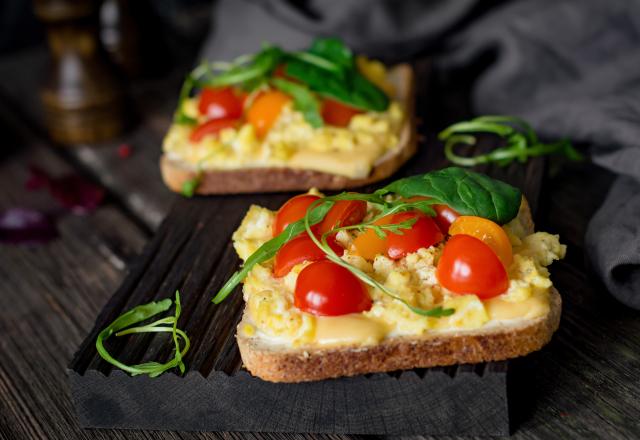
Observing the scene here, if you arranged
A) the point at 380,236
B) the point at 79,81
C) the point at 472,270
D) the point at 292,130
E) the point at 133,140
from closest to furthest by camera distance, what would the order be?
1. the point at 472,270
2. the point at 380,236
3. the point at 292,130
4. the point at 79,81
5. the point at 133,140

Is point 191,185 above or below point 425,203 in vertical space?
below

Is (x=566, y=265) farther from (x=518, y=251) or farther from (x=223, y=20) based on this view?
(x=223, y=20)

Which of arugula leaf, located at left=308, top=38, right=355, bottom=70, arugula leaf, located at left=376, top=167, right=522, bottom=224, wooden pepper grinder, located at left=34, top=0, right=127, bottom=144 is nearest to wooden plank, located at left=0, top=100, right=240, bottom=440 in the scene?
wooden pepper grinder, located at left=34, top=0, right=127, bottom=144

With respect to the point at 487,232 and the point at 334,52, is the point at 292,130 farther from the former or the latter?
the point at 487,232

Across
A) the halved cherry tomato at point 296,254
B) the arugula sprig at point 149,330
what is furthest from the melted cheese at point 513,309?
the arugula sprig at point 149,330

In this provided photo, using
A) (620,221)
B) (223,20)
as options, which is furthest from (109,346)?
(223,20)

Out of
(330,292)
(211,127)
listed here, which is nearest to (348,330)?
(330,292)
